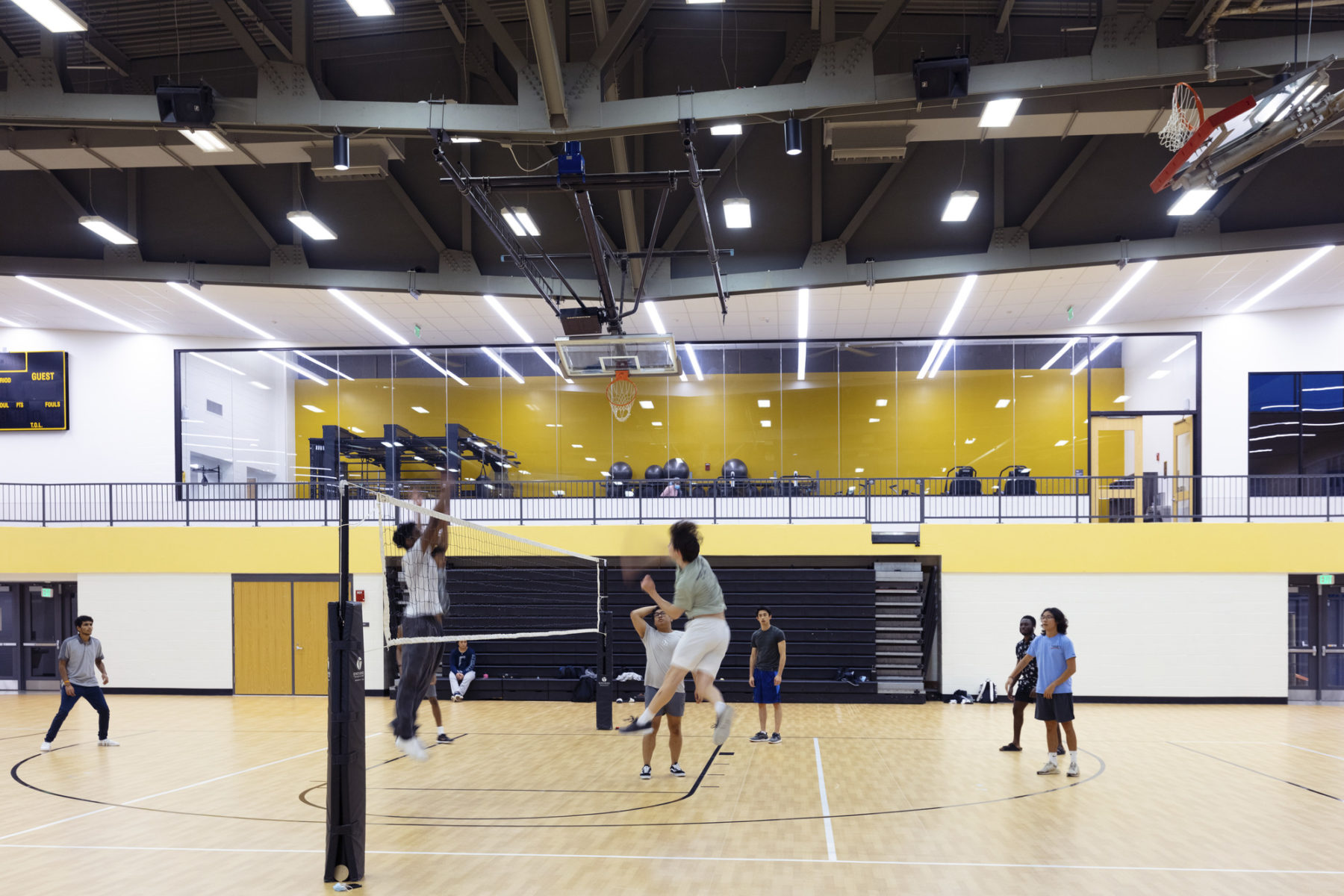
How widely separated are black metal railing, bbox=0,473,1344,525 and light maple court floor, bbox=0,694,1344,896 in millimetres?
6614

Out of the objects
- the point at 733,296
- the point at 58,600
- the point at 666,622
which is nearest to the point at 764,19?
the point at 733,296

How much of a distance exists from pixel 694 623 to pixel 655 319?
14.0 metres

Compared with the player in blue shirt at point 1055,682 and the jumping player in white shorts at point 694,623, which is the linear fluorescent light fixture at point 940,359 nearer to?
the player in blue shirt at point 1055,682

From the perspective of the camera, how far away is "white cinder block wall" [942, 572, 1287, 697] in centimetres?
1803

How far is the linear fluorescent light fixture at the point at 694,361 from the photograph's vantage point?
24.5 m

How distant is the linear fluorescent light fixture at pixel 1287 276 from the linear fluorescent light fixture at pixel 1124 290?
A: 2761mm

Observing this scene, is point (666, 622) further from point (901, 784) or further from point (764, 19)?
point (764, 19)

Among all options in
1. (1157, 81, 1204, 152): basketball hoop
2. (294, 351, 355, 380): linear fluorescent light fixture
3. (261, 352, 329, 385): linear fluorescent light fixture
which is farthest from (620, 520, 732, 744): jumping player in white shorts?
(261, 352, 329, 385): linear fluorescent light fixture

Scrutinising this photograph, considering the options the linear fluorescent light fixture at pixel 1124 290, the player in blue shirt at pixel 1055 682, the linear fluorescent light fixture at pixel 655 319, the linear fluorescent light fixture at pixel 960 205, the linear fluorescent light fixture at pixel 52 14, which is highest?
the linear fluorescent light fixture at pixel 52 14

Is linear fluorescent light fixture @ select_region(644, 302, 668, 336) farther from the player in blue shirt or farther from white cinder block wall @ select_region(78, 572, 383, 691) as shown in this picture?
the player in blue shirt

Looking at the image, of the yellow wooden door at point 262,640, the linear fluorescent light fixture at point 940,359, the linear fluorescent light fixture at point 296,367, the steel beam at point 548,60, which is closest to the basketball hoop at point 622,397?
the linear fluorescent light fixture at point 940,359

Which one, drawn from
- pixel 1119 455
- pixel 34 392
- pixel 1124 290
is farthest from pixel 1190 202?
pixel 34 392

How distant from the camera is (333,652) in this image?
22.5 ft

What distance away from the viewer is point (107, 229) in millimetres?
16172
